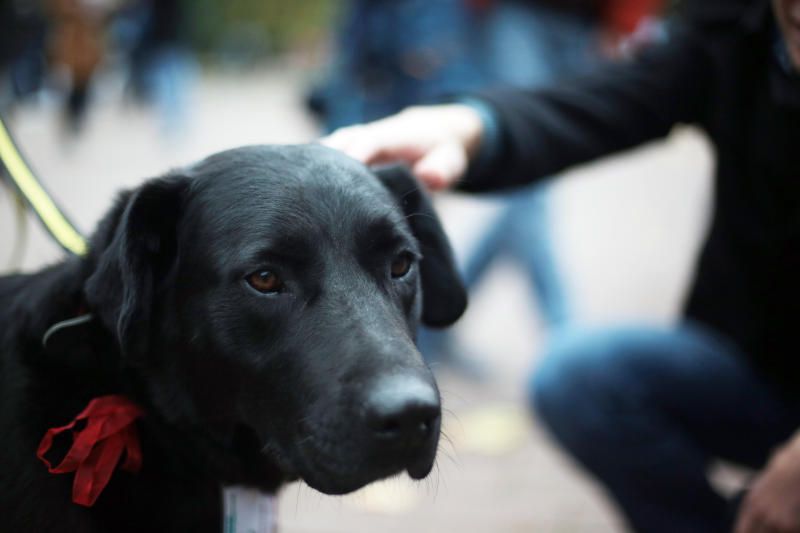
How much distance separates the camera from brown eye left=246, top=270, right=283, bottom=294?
70.6 inches

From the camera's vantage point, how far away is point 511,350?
Answer: 17.8ft

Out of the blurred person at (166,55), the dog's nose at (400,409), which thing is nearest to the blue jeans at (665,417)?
the dog's nose at (400,409)

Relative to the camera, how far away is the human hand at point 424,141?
2.33 metres

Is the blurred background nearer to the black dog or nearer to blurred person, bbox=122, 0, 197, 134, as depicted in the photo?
blurred person, bbox=122, 0, 197, 134

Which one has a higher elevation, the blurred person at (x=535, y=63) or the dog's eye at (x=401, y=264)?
the dog's eye at (x=401, y=264)

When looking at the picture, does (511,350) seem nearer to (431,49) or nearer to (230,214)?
(431,49)

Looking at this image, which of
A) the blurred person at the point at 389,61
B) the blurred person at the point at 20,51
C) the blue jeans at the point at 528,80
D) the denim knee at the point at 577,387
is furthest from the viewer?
the blurred person at the point at 20,51

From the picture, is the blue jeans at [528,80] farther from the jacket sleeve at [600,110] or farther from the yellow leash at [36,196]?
the yellow leash at [36,196]

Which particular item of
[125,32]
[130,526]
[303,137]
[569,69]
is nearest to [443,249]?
[130,526]

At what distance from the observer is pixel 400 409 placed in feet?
5.13

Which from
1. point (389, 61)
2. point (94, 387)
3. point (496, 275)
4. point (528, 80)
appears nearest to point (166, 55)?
point (496, 275)

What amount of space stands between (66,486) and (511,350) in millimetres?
3923

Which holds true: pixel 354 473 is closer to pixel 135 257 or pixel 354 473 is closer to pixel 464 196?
pixel 135 257

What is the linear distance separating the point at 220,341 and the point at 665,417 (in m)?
1.73
